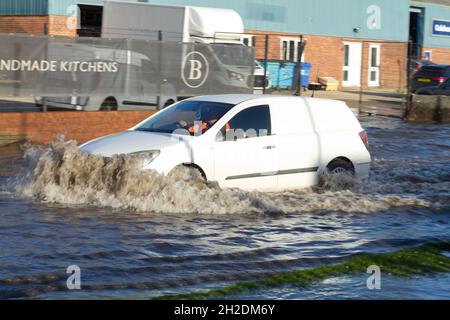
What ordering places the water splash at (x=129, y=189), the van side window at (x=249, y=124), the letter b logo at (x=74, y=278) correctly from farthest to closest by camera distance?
the van side window at (x=249, y=124)
the water splash at (x=129, y=189)
the letter b logo at (x=74, y=278)

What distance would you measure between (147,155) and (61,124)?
697 cm

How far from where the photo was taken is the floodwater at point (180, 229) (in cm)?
810

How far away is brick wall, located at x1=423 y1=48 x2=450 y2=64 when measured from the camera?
5448 cm

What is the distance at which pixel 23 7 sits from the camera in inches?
1374

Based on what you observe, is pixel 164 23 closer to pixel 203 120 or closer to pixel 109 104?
pixel 109 104

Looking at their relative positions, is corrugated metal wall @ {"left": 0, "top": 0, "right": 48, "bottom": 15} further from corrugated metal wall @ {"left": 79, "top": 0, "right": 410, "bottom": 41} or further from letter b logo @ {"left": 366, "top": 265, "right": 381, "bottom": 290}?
letter b logo @ {"left": 366, "top": 265, "right": 381, "bottom": 290}

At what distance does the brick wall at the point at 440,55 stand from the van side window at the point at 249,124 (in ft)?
141

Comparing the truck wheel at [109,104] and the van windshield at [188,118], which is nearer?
the van windshield at [188,118]

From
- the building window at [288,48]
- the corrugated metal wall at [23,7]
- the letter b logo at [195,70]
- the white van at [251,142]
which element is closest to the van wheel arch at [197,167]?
the white van at [251,142]

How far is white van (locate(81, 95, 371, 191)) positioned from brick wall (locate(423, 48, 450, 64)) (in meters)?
41.8

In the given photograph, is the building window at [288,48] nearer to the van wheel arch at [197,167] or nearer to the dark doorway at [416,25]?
the dark doorway at [416,25]

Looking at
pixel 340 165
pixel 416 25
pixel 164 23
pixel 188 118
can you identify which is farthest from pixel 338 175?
pixel 416 25

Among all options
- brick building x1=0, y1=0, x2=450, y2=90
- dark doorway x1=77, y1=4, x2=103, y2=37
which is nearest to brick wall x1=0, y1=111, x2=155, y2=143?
brick building x1=0, y1=0, x2=450, y2=90
